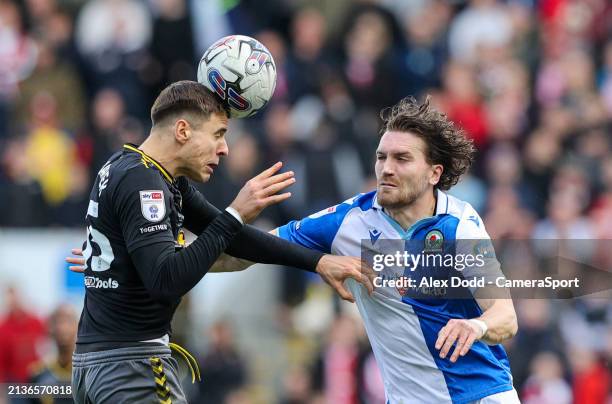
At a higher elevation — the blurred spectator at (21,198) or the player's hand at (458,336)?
the blurred spectator at (21,198)

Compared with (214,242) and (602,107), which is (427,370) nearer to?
(214,242)

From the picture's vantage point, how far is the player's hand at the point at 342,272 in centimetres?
726

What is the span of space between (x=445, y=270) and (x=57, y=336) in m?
3.25

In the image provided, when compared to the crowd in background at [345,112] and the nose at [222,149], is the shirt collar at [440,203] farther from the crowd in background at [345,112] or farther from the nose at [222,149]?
the crowd in background at [345,112]

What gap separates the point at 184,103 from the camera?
23.0 ft

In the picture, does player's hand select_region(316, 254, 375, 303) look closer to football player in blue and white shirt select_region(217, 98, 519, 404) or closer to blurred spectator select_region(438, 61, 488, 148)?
football player in blue and white shirt select_region(217, 98, 519, 404)

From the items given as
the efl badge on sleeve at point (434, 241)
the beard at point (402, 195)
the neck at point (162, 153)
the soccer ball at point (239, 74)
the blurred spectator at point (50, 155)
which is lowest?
the efl badge on sleeve at point (434, 241)

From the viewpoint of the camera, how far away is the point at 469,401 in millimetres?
7395

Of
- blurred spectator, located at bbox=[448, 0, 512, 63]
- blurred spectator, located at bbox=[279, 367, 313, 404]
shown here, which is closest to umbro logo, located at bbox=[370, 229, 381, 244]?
blurred spectator, located at bbox=[279, 367, 313, 404]

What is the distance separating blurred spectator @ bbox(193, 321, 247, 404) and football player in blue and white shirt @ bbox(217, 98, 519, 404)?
5.67 meters

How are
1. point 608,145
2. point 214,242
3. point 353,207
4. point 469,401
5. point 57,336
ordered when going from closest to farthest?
point 214,242 < point 469,401 < point 353,207 < point 57,336 < point 608,145

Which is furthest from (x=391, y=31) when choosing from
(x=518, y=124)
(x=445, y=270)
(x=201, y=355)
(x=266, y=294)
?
(x=445, y=270)

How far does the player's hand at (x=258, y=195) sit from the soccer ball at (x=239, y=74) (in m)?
0.61

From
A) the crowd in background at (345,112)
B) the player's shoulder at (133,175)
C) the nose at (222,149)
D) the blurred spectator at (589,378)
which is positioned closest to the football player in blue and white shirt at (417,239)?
the nose at (222,149)
